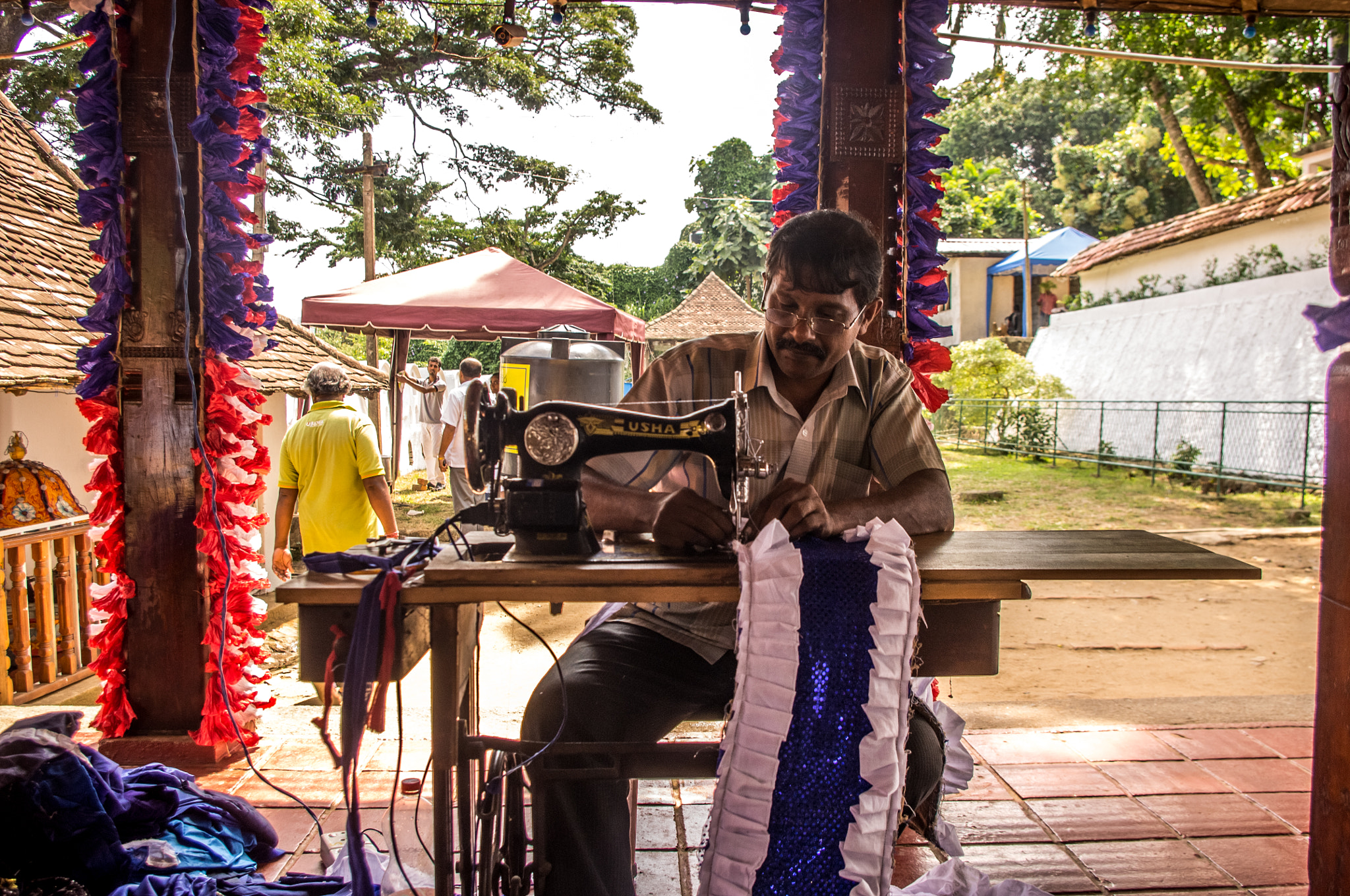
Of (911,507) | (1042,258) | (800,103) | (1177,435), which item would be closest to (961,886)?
(911,507)

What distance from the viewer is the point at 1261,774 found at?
2867 millimetres

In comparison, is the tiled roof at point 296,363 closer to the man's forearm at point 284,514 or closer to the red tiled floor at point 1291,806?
the man's forearm at point 284,514

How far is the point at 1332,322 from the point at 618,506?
5.48 feet

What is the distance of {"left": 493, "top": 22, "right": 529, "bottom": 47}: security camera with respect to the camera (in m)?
3.14

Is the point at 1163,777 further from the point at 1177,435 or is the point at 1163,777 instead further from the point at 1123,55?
the point at 1177,435

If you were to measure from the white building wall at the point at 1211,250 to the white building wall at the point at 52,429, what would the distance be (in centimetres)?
1214

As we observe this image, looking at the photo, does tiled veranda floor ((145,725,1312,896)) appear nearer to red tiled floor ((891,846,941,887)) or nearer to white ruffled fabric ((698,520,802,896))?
red tiled floor ((891,846,941,887))

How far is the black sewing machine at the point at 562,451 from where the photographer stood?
168cm

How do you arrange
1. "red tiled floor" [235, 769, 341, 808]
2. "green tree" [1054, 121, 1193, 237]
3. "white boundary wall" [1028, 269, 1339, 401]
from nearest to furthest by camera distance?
1. "red tiled floor" [235, 769, 341, 808]
2. "white boundary wall" [1028, 269, 1339, 401]
3. "green tree" [1054, 121, 1193, 237]

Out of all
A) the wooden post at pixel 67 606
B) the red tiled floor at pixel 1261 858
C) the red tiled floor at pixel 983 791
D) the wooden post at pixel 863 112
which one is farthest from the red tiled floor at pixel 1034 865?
the wooden post at pixel 67 606

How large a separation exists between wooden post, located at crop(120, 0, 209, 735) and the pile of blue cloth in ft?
1.78

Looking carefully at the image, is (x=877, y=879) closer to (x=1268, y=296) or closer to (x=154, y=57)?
(x=154, y=57)

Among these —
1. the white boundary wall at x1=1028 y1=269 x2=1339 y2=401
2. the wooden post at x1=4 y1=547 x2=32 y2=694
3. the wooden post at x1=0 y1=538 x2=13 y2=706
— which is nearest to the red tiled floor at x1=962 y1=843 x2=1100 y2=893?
the wooden post at x1=0 y1=538 x2=13 y2=706

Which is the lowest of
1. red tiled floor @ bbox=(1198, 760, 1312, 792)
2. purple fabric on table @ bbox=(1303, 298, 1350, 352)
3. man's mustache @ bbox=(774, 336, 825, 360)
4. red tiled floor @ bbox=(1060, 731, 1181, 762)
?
red tiled floor @ bbox=(1060, 731, 1181, 762)
